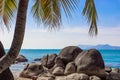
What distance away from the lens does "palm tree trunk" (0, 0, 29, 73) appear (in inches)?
187

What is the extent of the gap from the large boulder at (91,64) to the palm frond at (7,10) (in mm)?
10726

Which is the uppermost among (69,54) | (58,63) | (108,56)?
(69,54)

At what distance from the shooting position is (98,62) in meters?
18.1

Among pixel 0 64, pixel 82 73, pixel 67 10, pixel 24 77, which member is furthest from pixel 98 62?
pixel 0 64

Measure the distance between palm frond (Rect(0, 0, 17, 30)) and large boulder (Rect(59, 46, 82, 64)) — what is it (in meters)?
13.6

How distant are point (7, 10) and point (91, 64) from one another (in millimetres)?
11248

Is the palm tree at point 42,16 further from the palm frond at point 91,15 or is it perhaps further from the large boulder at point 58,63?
the large boulder at point 58,63

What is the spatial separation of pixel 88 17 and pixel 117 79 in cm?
1214

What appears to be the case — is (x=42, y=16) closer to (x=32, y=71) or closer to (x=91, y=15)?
(x=91, y=15)

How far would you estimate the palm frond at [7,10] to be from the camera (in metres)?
7.13

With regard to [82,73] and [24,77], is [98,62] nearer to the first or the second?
[82,73]

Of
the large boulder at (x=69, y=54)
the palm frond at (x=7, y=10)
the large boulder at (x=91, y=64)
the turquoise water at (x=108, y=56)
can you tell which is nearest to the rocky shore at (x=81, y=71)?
the large boulder at (x=91, y=64)

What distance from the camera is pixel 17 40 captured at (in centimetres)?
484

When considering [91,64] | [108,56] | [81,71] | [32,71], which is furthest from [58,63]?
[108,56]
